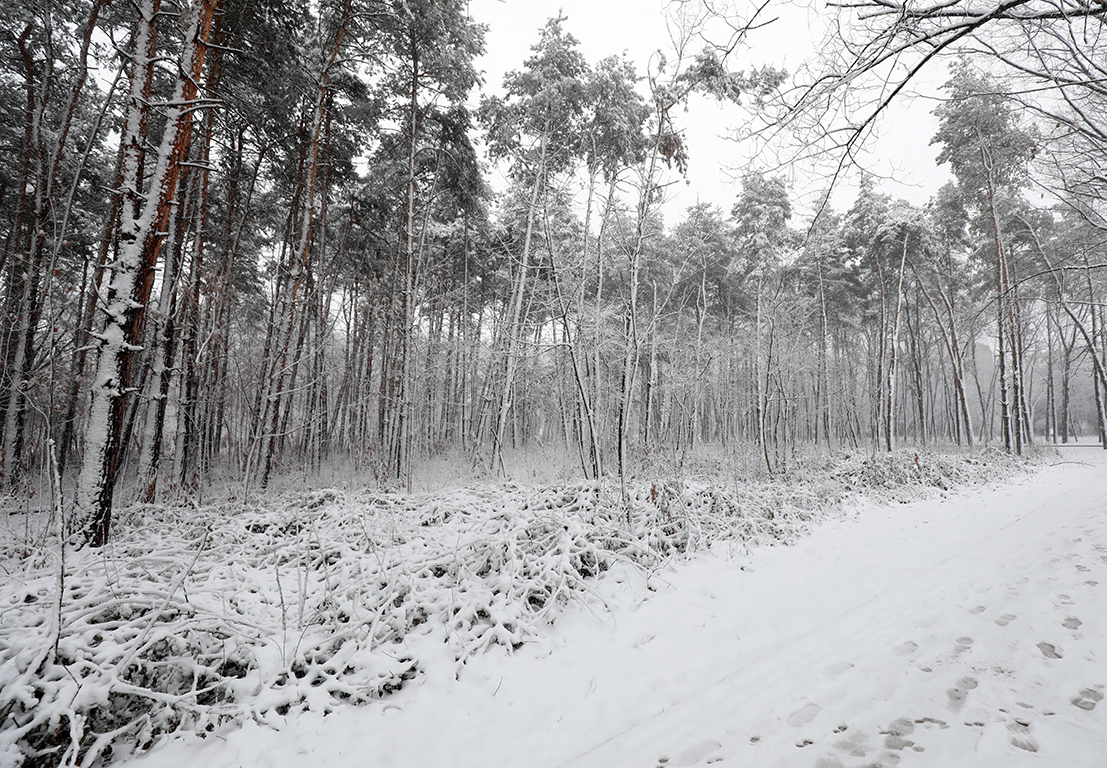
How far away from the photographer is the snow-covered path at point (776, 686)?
2049 millimetres

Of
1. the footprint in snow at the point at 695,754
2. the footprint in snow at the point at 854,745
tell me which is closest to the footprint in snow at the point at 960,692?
the footprint in snow at the point at 854,745

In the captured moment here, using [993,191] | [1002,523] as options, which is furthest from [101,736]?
[993,191]

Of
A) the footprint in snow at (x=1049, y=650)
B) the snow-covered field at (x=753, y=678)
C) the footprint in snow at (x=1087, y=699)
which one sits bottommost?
the snow-covered field at (x=753, y=678)

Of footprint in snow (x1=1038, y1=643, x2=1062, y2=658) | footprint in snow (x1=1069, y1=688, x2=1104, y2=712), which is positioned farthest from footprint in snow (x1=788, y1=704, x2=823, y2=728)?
footprint in snow (x1=1038, y1=643, x2=1062, y2=658)

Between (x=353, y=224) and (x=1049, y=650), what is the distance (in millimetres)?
14722

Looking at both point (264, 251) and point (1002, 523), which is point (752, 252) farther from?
point (264, 251)

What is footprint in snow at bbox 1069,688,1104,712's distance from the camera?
2121mm

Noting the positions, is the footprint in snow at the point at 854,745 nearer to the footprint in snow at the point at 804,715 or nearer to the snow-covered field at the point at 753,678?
the snow-covered field at the point at 753,678

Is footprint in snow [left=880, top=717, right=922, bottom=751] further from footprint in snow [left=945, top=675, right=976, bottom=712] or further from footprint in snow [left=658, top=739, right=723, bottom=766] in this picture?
footprint in snow [left=658, top=739, right=723, bottom=766]

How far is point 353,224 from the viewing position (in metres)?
12.2

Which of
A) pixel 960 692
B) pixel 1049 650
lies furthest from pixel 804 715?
pixel 1049 650

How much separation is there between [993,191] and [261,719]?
2181 centimetres

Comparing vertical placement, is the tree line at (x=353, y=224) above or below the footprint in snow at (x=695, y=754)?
above

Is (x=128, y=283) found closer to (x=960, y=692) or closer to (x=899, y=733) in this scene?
(x=899, y=733)
